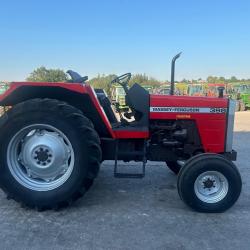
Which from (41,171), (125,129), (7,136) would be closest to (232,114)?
(125,129)

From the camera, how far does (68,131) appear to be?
12.6 feet

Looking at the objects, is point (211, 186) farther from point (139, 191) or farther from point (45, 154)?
point (45, 154)

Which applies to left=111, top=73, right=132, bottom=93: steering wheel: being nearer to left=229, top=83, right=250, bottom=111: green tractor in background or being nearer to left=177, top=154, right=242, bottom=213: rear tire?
left=177, top=154, right=242, bottom=213: rear tire

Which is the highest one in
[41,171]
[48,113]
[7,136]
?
[48,113]

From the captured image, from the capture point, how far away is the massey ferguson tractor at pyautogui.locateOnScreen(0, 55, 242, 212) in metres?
3.83

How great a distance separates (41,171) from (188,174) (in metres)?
1.67

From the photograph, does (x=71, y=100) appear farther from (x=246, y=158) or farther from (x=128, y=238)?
(x=246, y=158)

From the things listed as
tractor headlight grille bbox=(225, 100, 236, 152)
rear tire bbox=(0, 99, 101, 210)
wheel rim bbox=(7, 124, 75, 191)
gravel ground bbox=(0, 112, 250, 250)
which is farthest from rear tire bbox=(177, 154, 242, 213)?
wheel rim bbox=(7, 124, 75, 191)

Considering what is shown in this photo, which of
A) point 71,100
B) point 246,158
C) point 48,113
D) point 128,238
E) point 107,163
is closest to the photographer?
point 128,238

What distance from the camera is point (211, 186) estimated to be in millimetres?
4039

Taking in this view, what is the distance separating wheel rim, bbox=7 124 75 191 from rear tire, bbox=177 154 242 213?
1307 millimetres

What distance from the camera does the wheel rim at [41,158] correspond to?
12.9ft

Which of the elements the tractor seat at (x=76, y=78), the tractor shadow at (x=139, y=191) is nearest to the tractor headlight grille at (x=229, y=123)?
the tractor shadow at (x=139, y=191)

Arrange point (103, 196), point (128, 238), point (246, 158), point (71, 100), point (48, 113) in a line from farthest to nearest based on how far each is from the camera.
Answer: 1. point (246, 158)
2. point (103, 196)
3. point (71, 100)
4. point (48, 113)
5. point (128, 238)
